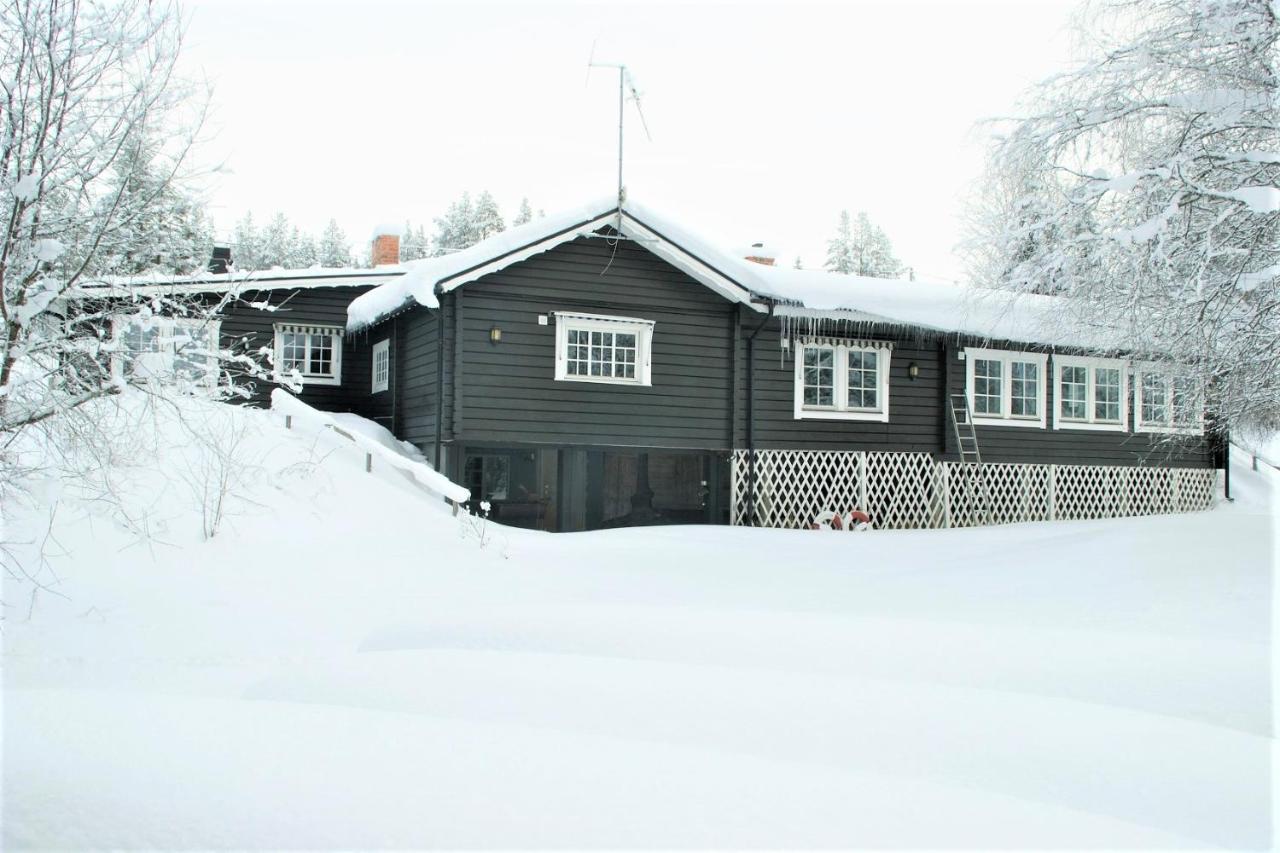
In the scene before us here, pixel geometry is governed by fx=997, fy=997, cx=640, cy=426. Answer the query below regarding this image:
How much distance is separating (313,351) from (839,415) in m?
9.77

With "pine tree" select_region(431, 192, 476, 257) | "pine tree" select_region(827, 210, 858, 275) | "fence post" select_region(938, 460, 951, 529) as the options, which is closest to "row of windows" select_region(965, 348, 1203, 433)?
"fence post" select_region(938, 460, 951, 529)

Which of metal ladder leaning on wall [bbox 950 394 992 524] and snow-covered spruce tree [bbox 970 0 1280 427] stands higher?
snow-covered spruce tree [bbox 970 0 1280 427]

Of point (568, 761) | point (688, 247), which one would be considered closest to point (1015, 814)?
point (568, 761)

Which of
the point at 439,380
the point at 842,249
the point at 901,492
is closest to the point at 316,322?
the point at 439,380

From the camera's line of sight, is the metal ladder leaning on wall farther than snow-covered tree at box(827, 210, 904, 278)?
No

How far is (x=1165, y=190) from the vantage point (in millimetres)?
8758

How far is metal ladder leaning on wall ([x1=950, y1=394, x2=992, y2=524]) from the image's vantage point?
56.5ft

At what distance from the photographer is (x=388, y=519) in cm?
1130

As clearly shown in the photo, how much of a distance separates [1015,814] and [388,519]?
28.5 feet

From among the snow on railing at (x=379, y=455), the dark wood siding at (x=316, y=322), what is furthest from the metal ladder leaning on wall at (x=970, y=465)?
the dark wood siding at (x=316, y=322)

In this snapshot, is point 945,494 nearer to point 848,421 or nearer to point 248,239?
point 848,421

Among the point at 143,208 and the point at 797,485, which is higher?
the point at 143,208

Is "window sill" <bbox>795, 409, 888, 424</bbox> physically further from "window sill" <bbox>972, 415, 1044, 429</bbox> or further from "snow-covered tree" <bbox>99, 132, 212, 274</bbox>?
"snow-covered tree" <bbox>99, 132, 212, 274</bbox>

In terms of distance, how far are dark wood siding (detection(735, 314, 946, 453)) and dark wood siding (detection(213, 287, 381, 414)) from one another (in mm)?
7522
